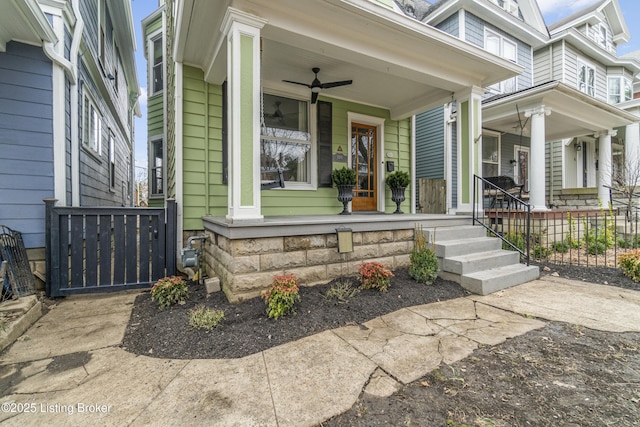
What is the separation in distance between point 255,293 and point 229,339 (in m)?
0.67

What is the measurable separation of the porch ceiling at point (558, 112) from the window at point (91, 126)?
8.24 metres

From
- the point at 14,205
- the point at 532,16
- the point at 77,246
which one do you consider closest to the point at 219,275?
the point at 77,246

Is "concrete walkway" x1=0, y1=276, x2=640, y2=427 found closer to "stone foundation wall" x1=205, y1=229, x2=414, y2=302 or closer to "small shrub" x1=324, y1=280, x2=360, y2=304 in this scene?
"small shrub" x1=324, y1=280, x2=360, y2=304

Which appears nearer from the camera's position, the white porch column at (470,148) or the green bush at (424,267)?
the green bush at (424,267)

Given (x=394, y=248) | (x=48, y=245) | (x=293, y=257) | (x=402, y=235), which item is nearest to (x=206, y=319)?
(x=293, y=257)

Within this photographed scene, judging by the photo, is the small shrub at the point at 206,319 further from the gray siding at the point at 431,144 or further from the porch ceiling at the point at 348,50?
the gray siding at the point at 431,144

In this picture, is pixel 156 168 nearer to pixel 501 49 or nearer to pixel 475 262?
pixel 475 262

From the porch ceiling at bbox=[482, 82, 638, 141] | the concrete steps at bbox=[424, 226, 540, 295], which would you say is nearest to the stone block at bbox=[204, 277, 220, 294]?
the concrete steps at bbox=[424, 226, 540, 295]

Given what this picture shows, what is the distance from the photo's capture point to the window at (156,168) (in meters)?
7.43

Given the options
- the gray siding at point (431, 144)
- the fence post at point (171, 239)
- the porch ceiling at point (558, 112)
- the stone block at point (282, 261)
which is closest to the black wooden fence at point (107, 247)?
the fence post at point (171, 239)

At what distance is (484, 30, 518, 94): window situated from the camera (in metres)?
7.93

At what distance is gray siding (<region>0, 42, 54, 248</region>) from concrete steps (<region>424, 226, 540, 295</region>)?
484 cm

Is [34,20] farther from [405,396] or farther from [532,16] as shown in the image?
[532,16]

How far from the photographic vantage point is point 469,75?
187 inches
